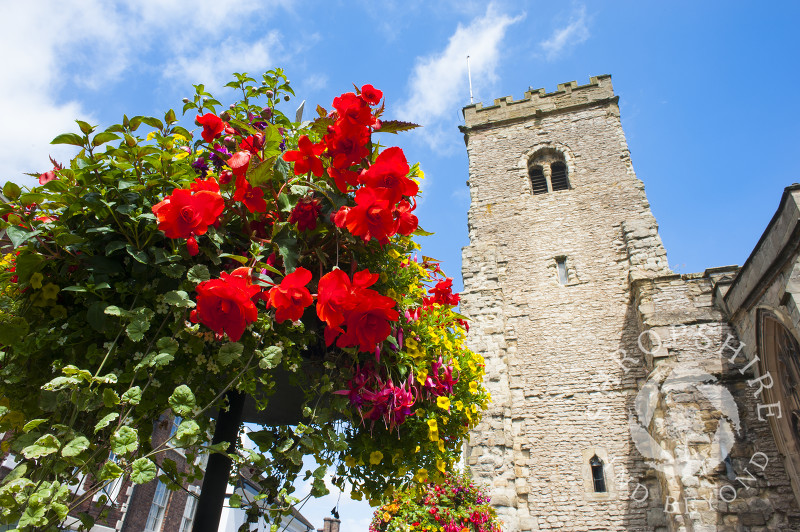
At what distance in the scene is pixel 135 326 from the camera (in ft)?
3.84

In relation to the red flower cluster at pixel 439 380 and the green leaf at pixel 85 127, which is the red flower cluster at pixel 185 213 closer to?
the green leaf at pixel 85 127

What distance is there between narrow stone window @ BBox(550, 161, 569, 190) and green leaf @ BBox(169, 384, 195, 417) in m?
12.7

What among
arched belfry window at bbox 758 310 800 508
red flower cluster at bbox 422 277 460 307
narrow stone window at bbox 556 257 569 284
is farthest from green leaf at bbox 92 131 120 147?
narrow stone window at bbox 556 257 569 284

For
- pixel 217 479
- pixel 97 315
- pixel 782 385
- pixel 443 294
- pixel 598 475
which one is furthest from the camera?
pixel 598 475

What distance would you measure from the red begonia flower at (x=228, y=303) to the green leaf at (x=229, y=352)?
0.11 m

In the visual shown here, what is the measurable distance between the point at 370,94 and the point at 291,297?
2.28 ft

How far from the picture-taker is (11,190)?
1.35m

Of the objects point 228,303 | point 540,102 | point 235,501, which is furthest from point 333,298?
point 540,102

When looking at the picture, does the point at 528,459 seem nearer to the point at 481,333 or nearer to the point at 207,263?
the point at 481,333

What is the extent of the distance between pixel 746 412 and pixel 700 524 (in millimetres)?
1818

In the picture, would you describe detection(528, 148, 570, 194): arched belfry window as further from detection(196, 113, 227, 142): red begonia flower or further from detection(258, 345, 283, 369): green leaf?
detection(258, 345, 283, 369): green leaf

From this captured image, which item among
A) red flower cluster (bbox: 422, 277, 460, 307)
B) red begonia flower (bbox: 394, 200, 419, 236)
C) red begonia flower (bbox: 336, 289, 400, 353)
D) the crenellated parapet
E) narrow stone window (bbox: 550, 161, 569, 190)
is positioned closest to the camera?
red begonia flower (bbox: 336, 289, 400, 353)

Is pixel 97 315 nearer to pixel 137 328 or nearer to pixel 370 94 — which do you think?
pixel 137 328

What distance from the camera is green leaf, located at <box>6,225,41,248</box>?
47.6 inches
